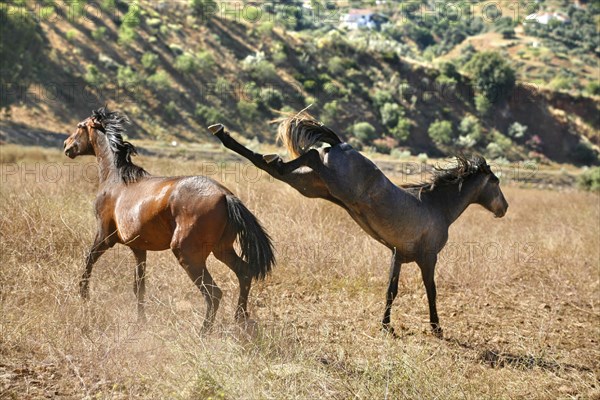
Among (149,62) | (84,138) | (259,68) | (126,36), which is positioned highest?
(84,138)

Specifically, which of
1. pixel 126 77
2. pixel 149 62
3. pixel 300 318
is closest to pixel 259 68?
pixel 149 62

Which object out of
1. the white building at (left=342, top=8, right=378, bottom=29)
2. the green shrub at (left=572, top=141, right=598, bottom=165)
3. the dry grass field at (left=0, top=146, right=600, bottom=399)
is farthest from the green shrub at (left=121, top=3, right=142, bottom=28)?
the white building at (left=342, top=8, right=378, bottom=29)

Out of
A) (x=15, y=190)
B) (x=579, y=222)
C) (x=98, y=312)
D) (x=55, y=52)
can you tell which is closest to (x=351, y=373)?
(x=98, y=312)

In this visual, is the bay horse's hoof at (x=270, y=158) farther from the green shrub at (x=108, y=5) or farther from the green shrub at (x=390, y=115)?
the green shrub at (x=108, y=5)

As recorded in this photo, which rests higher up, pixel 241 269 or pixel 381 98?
pixel 241 269

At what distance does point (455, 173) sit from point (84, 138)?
404 cm

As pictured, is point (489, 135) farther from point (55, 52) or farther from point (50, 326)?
point (50, 326)

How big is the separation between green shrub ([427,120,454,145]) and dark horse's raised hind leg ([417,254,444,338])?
1761 inches

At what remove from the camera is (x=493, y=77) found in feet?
190

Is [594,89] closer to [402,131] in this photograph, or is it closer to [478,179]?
[402,131]

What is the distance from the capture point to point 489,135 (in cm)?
5353

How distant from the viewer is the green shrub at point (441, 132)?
1986 inches

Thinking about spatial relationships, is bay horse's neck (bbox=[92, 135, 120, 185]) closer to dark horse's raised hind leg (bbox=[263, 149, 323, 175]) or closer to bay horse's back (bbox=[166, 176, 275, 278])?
bay horse's back (bbox=[166, 176, 275, 278])

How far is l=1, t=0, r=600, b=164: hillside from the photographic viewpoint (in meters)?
41.0
